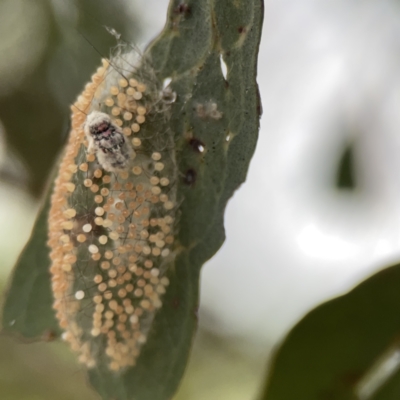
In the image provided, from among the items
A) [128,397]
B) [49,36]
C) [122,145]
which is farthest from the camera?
[49,36]

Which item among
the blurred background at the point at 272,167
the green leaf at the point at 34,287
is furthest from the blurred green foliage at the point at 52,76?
the green leaf at the point at 34,287

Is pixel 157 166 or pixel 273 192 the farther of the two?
pixel 273 192

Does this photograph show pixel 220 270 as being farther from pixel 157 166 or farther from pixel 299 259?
pixel 157 166

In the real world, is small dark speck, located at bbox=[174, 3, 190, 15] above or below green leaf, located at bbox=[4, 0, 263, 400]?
above

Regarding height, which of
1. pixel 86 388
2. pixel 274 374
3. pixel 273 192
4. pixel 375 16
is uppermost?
pixel 375 16

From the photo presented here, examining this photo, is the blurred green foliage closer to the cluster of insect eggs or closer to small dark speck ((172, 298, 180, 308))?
the cluster of insect eggs

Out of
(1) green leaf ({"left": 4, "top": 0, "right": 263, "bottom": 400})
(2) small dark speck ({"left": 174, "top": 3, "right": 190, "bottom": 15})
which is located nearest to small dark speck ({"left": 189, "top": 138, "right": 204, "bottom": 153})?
(1) green leaf ({"left": 4, "top": 0, "right": 263, "bottom": 400})

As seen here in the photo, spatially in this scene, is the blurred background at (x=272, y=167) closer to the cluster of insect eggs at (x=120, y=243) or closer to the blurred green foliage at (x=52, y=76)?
the blurred green foliage at (x=52, y=76)

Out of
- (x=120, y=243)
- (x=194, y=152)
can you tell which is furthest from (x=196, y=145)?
(x=120, y=243)

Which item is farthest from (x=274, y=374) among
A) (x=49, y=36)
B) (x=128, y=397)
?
(x=49, y=36)
